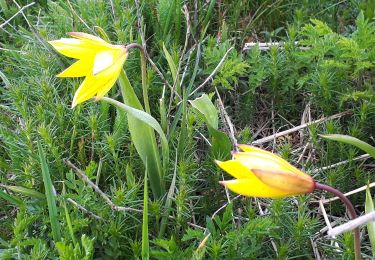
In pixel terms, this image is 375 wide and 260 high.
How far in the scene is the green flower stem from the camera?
1786mm

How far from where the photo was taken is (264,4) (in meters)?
2.72

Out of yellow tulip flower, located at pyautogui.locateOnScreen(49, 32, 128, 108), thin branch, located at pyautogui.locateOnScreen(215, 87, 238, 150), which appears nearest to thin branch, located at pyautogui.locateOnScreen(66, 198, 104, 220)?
yellow tulip flower, located at pyautogui.locateOnScreen(49, 32, 128, 108)

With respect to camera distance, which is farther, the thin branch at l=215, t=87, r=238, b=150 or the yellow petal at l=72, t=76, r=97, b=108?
Result: the thin branch at l=215, t=87, r=238, b=150

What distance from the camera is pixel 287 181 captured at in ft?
3.93

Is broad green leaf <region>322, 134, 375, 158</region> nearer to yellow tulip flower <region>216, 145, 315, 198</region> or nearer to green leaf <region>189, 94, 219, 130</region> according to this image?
green leaf <region>189, 94, 219, 130</region>

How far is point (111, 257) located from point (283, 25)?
147 centimetres

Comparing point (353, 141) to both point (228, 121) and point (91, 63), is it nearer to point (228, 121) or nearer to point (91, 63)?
point (228, 121)

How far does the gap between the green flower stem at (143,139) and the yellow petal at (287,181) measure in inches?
25.3

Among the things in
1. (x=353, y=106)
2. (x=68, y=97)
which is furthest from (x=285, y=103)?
(x=68, y=97)

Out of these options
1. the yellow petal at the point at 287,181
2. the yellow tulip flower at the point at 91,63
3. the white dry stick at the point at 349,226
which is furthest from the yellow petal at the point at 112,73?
the white dry stick at the point at 349,226

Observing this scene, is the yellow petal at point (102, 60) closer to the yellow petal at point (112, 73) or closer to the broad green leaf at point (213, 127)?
the yellow petal at point (112, 73)

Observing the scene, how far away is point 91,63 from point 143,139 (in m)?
0.34

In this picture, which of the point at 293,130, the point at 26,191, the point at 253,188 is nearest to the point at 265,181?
the point at 253,188

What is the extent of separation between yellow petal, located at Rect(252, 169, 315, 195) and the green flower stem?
2.11ft
